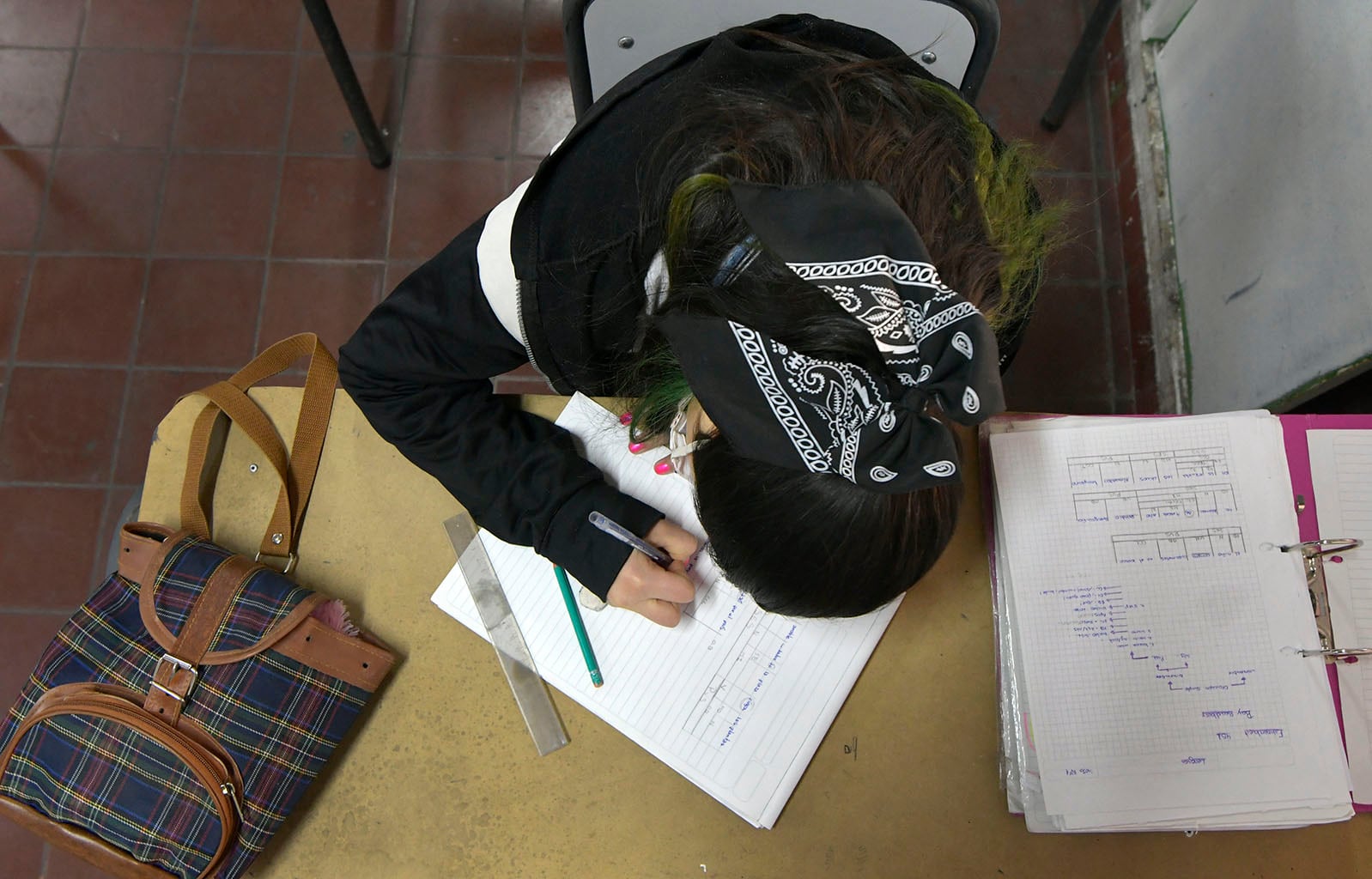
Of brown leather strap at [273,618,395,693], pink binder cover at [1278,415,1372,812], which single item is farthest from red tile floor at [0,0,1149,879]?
brown leather strap at [273,618,395,693]

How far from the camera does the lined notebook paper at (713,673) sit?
2.41 feet

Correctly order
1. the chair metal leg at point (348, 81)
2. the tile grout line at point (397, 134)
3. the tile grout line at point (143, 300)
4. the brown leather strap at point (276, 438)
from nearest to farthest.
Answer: the brown leather strap at point (276, 438), the chair metal leg at point (348, 81), the tile grout line at point (143, 300), the tile grout line at point (397, 134)

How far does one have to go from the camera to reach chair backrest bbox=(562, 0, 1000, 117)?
0.80 m

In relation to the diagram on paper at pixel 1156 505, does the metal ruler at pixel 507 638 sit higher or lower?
lower

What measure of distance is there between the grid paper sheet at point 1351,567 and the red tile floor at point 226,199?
75 centimetres

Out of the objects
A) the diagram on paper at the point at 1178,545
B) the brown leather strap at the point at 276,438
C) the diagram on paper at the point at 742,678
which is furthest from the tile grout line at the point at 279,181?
the diagram on paper at the point at 1178,545

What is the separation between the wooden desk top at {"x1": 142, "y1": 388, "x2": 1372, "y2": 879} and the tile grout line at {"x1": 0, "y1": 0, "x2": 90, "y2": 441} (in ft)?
4.02

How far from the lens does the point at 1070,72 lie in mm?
1555

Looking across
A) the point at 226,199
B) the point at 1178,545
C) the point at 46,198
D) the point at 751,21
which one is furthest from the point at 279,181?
the point at 1178,545

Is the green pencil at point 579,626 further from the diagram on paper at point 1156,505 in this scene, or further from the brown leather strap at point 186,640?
the diagram on paper at point 1156,505

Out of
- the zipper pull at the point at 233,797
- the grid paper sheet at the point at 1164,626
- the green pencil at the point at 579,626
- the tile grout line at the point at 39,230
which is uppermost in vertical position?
the grid paper sheet at the point at 1164,626

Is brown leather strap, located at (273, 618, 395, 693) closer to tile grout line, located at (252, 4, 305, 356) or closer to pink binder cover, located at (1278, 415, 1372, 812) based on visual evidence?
pink binder cover, located at (1278, 415, 1372, 812)

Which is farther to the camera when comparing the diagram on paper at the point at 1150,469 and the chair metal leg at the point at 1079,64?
the chair metal leg at the point at 1079,64

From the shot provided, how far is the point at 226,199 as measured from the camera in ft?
5.30
